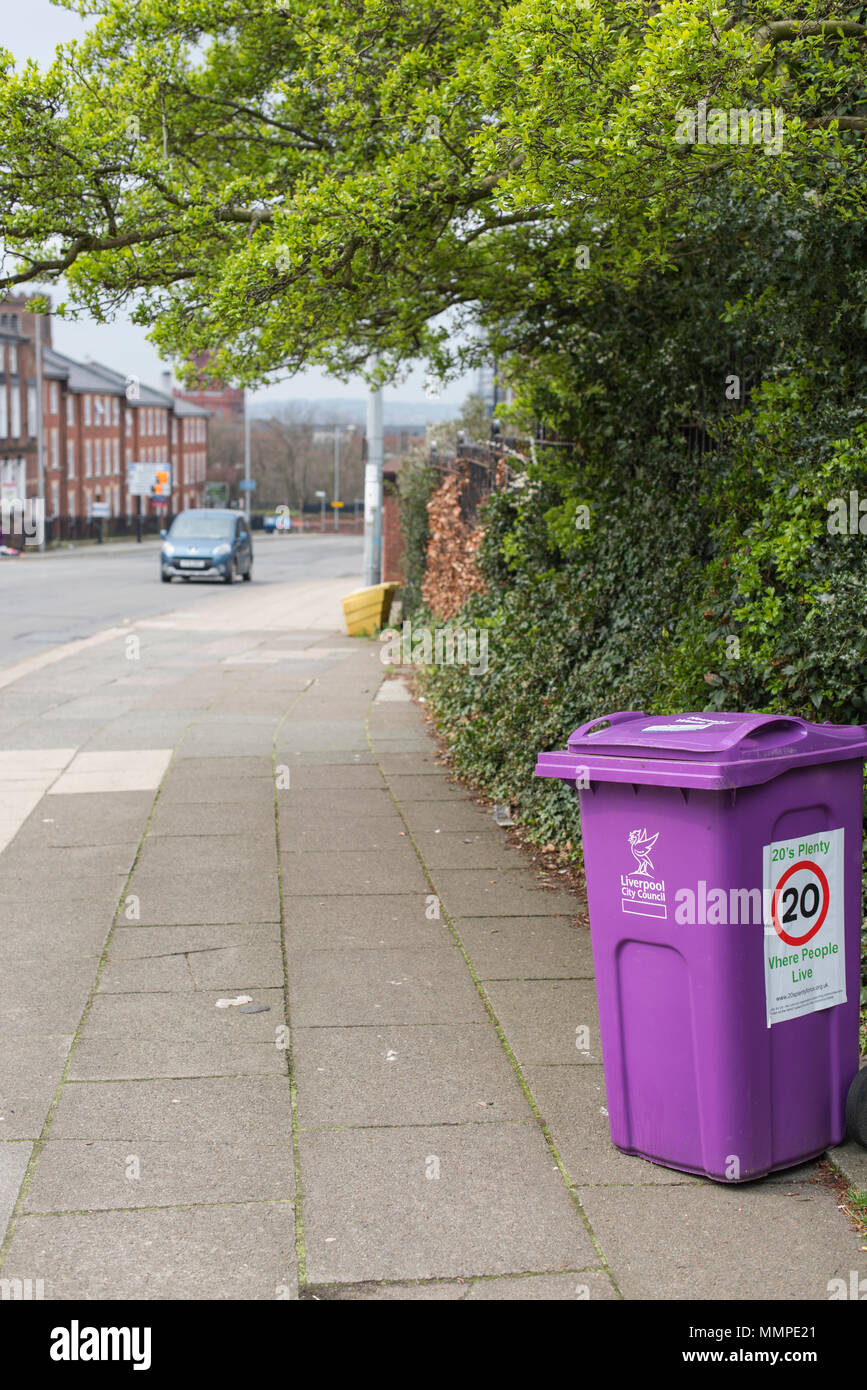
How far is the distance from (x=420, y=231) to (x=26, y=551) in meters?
52.3

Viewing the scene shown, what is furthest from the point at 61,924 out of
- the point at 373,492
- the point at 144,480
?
the point at 144,480

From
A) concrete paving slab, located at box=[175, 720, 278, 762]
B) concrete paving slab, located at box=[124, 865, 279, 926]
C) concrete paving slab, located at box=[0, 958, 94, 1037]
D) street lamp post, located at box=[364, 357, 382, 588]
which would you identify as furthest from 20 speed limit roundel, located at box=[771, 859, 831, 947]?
street lamp post, located at box=[364, 357, 382, 588]

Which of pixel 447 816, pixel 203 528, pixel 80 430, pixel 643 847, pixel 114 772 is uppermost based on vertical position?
pixel 80 430

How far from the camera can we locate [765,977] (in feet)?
12.0

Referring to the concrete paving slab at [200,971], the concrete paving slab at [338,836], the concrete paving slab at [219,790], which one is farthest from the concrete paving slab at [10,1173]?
the concrete paving slab at [219,790]

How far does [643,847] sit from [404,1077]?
124cm

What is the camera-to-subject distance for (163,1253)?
3.35m

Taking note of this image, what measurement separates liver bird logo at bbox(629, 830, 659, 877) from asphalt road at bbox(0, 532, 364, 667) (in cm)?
1414

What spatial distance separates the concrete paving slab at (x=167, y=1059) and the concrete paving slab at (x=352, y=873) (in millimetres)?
1848

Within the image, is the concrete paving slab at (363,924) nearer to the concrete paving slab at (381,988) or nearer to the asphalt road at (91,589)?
the concrete paving slab at (381,988)

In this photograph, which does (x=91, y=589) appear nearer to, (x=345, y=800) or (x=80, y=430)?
(x=345, y=800)

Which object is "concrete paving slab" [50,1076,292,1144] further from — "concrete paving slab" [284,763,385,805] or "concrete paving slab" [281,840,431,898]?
"concrete paving slab" [284,763,385,805]

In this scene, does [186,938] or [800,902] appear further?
[186,938]

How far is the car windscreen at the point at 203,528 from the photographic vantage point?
3288 cm
